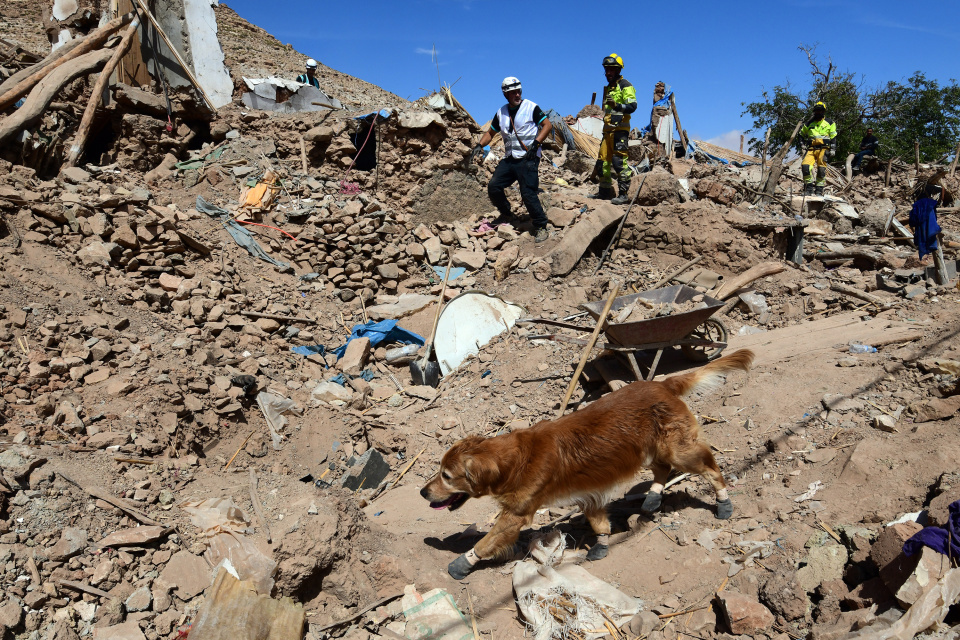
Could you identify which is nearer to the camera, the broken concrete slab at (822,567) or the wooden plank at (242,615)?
the wooden plank at (242,615)

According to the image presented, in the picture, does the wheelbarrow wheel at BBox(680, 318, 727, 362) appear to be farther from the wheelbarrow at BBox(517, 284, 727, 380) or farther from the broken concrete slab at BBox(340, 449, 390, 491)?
the broken concrete slab at BBox(340, 449, 390, 491)

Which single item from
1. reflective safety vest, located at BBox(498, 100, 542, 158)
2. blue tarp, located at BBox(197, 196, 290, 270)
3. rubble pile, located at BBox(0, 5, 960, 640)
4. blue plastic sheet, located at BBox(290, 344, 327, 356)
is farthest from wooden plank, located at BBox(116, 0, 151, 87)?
reflective safety vest, located at BBox(498, 100, 542, 158)

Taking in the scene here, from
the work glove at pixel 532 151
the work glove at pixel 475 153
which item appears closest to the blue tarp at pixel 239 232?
the work glove at pixel 475 153

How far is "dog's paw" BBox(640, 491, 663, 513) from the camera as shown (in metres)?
4.27

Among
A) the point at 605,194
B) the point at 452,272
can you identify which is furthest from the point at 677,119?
the point at 452,272

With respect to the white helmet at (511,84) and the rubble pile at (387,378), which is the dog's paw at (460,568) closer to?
the rubble pile at (387,378)

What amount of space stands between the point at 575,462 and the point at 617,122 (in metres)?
7.33

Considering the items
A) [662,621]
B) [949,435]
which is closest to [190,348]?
[662,621]

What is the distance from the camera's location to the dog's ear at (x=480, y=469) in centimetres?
354

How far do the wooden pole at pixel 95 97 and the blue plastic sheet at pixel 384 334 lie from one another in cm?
508

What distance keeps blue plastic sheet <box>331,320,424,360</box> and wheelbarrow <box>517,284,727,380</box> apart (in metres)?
1.75

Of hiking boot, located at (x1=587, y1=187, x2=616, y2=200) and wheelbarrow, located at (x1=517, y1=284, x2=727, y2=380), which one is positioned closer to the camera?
wheelbarrow, located at (x1=517, y1=284, x2=727, y2=380)

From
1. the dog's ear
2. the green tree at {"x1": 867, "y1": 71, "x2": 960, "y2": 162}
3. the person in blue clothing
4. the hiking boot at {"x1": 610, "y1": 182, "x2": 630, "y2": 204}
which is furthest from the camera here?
the green tree at {"x1": 867, "y1": 71, "x2": 960, "y2": 162}

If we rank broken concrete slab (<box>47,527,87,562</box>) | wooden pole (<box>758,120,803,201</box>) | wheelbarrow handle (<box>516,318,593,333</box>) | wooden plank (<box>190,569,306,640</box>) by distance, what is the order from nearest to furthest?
wooden plank (<box>190,569,306,640</box>) → broken concrete slab (<box>47,527,87,562</box>) → wheelbarrow handle (<box>516,318,593,333</box>) → wooden pole (<box>758,120,803,201</box>)
